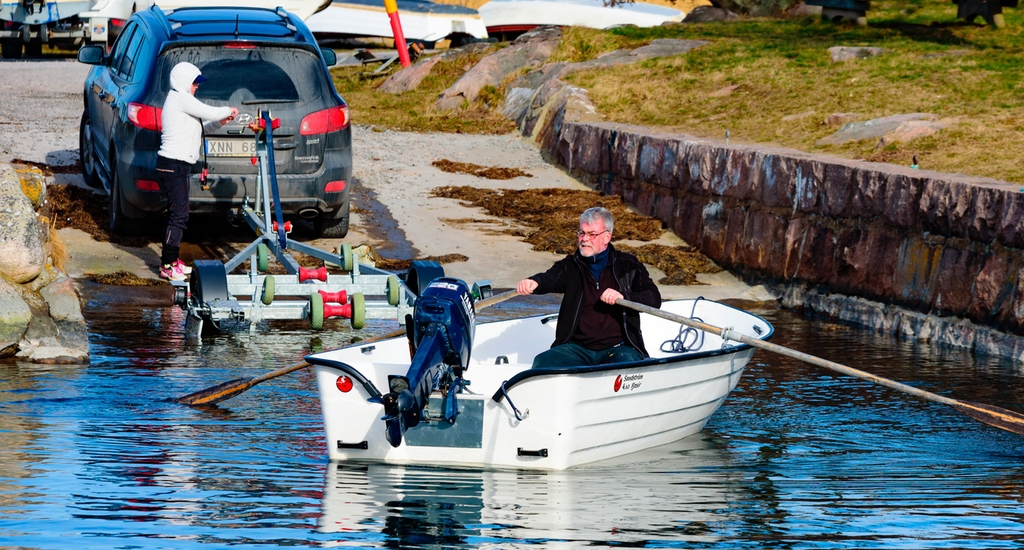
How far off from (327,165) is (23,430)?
5186 millimetres

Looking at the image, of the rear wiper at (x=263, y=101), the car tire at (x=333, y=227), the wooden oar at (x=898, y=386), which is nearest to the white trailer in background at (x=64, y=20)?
the car tire at (x=333, y=227)

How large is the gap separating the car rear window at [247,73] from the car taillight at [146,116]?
6.7 inches

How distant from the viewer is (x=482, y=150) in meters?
18.5

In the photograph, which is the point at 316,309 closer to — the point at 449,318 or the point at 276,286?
the point at 276,286

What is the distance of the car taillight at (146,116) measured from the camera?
11.5 m

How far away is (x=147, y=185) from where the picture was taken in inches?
463

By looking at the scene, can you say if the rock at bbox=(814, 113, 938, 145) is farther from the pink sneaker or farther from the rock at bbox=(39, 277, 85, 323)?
the rock at bbox=(39, 277, 85, 323)

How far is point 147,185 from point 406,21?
2142 centimetres

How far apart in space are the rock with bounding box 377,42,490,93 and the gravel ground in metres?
4.06

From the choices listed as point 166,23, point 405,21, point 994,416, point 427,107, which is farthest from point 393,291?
point 405,21

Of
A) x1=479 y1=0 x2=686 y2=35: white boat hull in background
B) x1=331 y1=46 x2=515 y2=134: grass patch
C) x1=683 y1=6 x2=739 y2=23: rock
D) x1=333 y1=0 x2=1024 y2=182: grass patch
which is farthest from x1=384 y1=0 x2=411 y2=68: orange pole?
x1=479 y1=0 x2=686 y2=35: white boat hull in background

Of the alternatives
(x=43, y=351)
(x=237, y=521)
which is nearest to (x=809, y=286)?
(x=43, y=351)

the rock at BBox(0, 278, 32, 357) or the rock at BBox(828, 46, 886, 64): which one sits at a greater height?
the rock at BBox(828, 46, 886, 64)

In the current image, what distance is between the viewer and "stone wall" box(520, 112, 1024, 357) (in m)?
10.8
